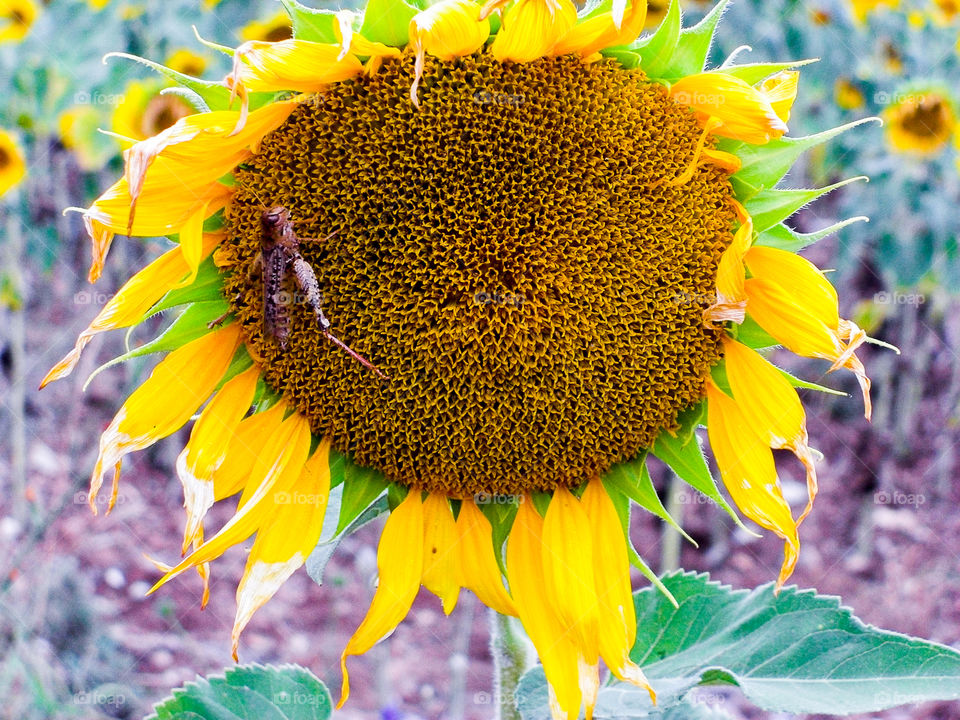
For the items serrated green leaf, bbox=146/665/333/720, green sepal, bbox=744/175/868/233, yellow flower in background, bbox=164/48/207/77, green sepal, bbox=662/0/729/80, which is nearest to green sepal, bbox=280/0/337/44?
green sepal, bbox=662/0/729/80

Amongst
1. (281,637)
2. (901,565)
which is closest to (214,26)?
(281,637)

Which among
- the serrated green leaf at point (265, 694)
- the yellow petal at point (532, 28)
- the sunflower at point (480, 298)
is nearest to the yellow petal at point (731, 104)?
the sunflower at point (480, 298)

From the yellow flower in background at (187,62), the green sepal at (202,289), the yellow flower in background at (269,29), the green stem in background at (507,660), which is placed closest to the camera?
the green sepal at (202,289)

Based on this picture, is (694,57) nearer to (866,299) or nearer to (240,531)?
(240,531)

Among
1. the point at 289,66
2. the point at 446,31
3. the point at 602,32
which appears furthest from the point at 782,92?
the point at 289,66

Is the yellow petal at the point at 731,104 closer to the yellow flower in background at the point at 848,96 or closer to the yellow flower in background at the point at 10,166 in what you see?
the yellow flower in background at the point at 848,96

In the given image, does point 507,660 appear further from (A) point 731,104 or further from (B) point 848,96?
(B) point 848,96

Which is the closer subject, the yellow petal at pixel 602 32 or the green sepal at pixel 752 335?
the yellow petal at pixel 602 32
